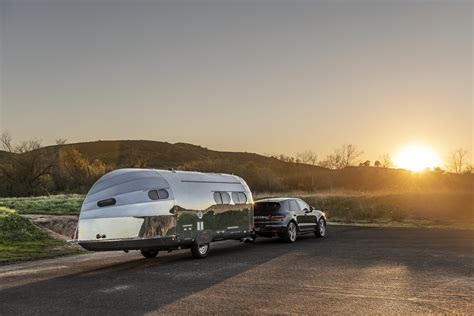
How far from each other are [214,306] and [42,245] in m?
13.0

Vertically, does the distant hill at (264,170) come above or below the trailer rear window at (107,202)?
above

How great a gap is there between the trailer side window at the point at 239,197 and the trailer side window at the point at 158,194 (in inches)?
136

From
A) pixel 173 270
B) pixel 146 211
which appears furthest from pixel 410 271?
pixel 146 211

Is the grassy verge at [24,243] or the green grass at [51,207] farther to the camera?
the green grass at [51,207]

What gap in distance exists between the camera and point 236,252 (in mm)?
16891

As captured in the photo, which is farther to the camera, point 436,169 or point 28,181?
point 436,169

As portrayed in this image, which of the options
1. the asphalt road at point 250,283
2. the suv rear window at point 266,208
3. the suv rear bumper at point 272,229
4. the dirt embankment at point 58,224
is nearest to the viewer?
the asphalt road at point 250,283

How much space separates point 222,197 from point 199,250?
2.09 m

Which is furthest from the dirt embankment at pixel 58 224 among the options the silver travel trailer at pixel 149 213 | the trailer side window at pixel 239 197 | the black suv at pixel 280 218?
the silver travel trailer at pixel 149 213

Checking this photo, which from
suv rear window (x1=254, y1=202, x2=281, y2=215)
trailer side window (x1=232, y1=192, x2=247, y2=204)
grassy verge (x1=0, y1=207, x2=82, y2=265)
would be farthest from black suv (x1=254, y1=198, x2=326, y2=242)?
Result: grassy verge (x1=0, y1=207, x2=82, y2=265)

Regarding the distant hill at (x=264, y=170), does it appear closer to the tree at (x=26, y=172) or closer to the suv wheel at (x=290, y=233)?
the tree at (x=26, y=172)

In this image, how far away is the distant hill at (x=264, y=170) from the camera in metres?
74.8

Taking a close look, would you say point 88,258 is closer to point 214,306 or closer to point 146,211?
point 146,211

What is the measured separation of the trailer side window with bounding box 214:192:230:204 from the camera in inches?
635
